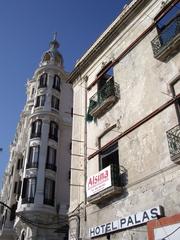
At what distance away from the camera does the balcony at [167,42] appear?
470 inches

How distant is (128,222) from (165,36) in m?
7.93

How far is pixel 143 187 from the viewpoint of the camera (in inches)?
443

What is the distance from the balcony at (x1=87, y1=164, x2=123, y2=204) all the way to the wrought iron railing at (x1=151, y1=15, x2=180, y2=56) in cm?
549

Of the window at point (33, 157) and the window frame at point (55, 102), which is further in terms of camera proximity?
the window frame at point (55, 102)

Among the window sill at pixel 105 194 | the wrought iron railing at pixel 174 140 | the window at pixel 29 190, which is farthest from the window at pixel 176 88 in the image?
the window at pixel 29 190

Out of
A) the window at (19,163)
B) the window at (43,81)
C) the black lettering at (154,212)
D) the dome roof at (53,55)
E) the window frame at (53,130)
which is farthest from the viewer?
the dome roof at (53,55)

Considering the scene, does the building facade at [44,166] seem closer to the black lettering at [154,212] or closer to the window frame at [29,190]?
the window frame at [29,190]

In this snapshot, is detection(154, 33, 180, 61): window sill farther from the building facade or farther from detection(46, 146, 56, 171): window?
detection(46, 146, 56, 171): window

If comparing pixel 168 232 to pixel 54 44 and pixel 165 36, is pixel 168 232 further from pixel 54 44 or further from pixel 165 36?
pixel 54 44

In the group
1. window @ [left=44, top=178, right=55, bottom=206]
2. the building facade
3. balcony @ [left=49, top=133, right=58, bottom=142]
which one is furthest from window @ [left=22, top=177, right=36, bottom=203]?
balcony @ [left=49, top=133, right=58, bottom=142]

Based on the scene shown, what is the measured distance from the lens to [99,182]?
13125 mm

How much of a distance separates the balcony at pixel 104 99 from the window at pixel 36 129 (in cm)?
1427

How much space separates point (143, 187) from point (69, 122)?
21646mm

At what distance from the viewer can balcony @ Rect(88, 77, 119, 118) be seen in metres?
15.0
